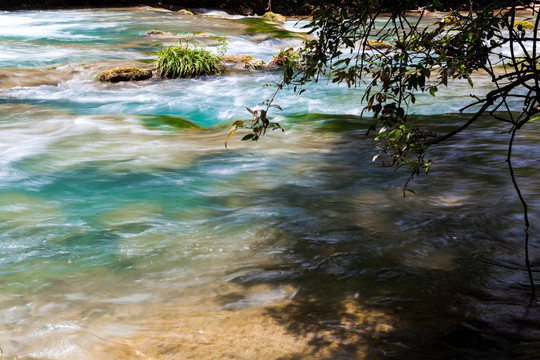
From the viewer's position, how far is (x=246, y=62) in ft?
43.0

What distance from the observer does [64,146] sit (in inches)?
279

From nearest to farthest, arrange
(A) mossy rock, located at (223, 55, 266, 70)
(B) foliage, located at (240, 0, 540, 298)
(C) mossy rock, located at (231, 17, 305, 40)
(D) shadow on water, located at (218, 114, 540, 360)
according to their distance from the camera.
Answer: (B) foliage, located at (240, 0, 540, 298), (D) shadow on water, located at (218, 114, 540, 360), (A) mossy rock, located at (223, 55, 266, 70), (C) mossy rock, located at (231, 17, 305, 40)

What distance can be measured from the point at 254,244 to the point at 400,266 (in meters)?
1.10

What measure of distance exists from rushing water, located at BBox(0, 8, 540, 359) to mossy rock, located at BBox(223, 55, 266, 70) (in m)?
4.54

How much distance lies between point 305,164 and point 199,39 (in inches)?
460

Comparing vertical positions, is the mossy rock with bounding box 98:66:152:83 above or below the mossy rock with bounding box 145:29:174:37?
below

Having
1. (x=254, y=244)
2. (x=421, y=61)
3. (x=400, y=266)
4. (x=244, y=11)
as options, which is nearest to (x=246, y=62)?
(x=254, y=244)

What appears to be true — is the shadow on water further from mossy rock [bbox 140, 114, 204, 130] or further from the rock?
the rock

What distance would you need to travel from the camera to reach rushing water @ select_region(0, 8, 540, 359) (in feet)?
9.27

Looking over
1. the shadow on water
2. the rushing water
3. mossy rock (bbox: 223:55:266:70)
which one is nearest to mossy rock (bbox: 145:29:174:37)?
mossy rock (bbox: 223:55:266:70)

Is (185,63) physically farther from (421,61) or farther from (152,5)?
(152,5)

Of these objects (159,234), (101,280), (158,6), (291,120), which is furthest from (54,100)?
(158,6)

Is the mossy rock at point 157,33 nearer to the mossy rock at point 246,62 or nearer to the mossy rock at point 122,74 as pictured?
the mossy rock at point 246,62

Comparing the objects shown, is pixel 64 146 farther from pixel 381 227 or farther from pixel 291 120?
pixel 381 227
